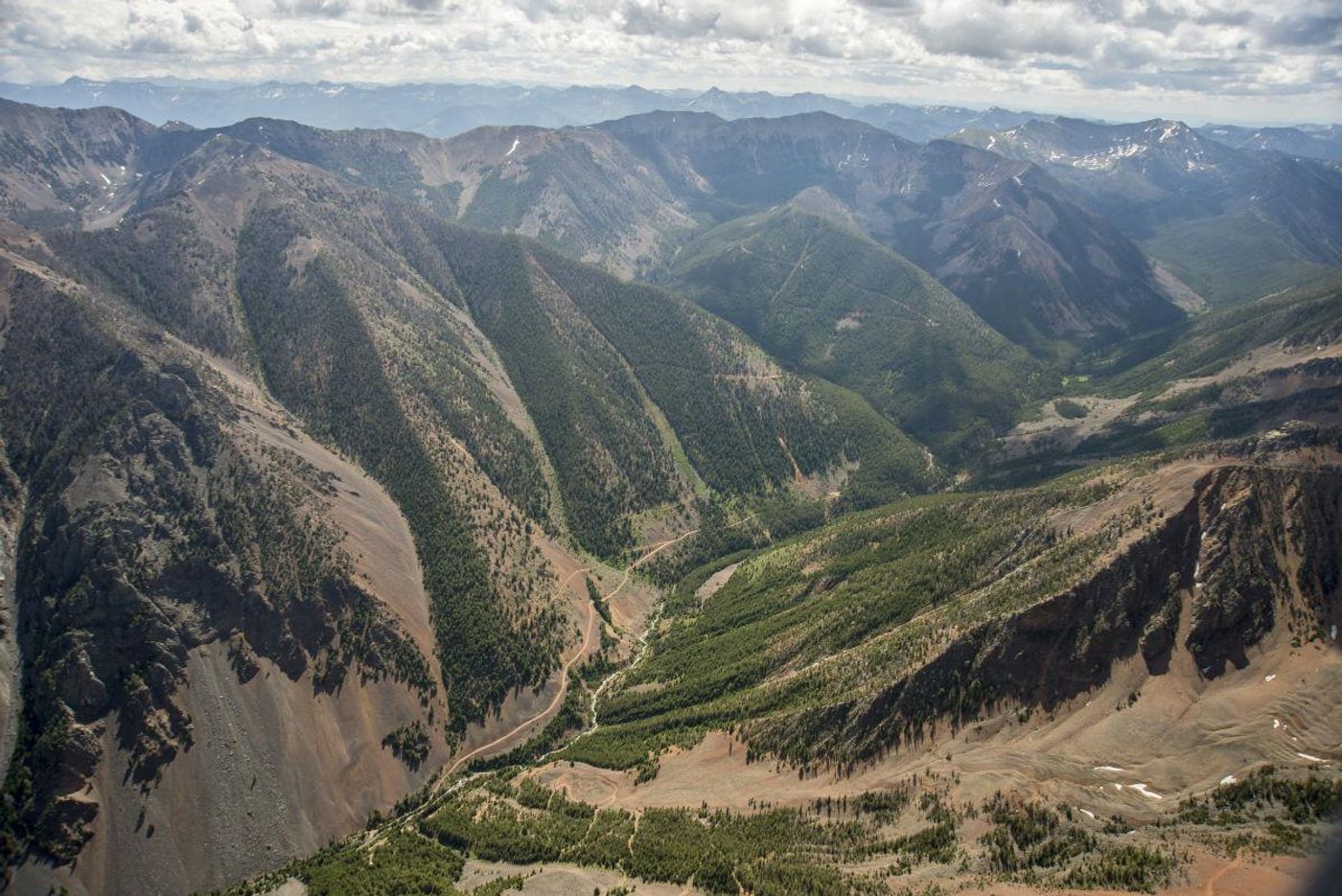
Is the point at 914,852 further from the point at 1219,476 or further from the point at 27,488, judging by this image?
the point at 27,488

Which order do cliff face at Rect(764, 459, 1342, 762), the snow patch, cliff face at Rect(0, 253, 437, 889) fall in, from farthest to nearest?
cliff face at Rect(0, 253, 437, 889), cliff face at Rect(764, 459, 1342, 762), the snow patch

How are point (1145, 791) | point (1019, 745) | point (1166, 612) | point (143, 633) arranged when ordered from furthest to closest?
point (143, 633)
point (1166, 612)
point (1019, 745)
point (1145, 791)

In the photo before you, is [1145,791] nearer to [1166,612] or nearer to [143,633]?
[1166,612]

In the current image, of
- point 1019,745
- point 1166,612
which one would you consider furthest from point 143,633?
point 1166,612

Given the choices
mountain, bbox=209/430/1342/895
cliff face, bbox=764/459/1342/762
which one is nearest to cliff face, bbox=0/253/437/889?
mountain, bbox=209/430/1342/895

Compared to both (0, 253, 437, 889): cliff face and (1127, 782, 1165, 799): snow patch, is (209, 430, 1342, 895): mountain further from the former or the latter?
(0, 253, 437, 889): cliff face

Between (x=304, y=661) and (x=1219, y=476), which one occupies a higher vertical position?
(x=1219, y=476)

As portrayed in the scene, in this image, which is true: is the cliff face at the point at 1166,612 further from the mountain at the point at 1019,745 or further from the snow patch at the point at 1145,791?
the snow patch at the point at 1145,791

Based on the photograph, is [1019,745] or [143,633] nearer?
[1019,745]

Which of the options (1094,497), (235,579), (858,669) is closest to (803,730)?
(858,669)

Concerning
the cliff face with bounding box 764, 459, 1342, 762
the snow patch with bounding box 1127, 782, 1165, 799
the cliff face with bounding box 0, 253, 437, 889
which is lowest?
the cliff face with bounding box 0, 253, 437, 889

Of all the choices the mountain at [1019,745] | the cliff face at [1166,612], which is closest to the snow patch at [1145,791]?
the mountain at [1019,745]
